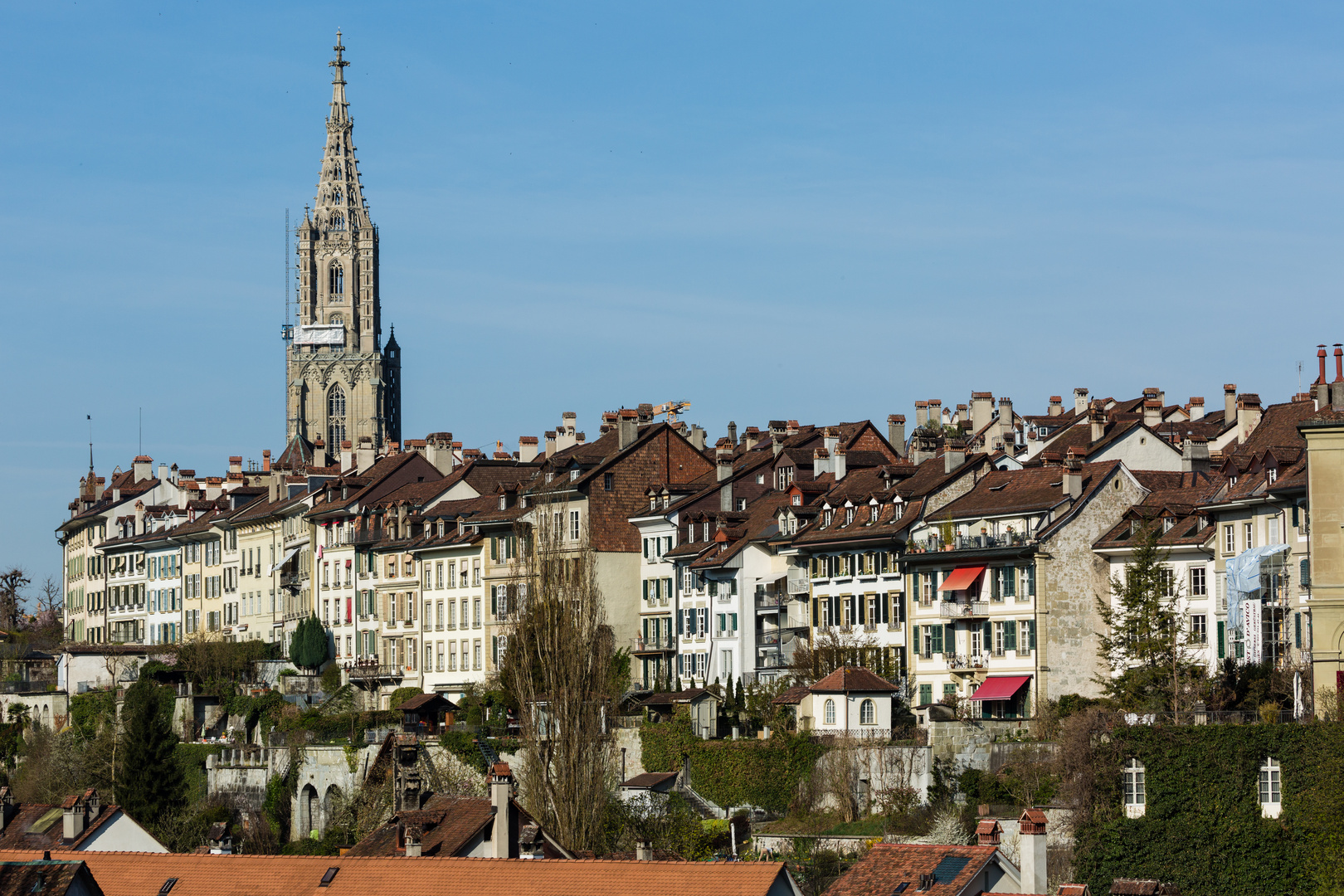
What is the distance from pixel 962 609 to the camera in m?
82.8

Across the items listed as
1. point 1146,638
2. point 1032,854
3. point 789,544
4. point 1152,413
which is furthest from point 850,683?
point 1152,413

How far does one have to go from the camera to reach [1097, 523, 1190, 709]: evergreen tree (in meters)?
70.9

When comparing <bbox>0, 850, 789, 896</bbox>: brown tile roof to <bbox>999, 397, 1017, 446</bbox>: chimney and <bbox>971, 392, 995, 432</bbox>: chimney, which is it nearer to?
<bbox>999, 397, 1017, 446</bbox>: chimney

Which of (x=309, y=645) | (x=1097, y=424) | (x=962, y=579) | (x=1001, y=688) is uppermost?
(x=1097, y=424)

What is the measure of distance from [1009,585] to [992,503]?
3554 mm

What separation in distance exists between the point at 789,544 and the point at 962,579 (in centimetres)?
1017

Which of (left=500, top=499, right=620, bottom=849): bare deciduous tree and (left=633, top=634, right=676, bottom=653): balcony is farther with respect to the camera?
(left=633, top=634, right=676, bottom=653): balcony

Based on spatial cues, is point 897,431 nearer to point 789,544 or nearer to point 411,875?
point 789,544

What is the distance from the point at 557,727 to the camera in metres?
78.1

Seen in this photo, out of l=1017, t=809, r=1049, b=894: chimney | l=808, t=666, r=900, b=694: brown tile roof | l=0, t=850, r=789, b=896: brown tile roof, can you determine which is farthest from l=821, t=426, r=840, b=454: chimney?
l=0, t=850, r=789, b=896: brown tile roof

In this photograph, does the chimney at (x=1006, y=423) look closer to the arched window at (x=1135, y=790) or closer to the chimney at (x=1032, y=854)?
the arched window at (x=1135, y=790)

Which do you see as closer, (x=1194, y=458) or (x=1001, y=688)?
(x=1001, y=688)

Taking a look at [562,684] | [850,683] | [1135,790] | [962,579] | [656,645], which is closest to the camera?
[1135,790]

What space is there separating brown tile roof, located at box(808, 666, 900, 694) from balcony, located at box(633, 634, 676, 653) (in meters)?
18.5
